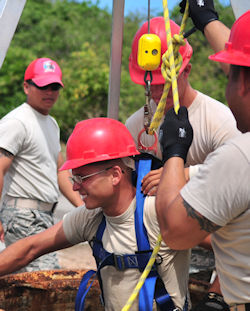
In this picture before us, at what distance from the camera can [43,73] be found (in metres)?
4.73

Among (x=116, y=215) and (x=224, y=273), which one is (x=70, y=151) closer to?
(x=116, y=215)

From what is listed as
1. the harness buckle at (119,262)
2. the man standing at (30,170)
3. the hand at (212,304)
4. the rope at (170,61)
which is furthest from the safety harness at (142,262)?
the man standing at (30,170)

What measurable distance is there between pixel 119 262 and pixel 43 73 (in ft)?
8.63

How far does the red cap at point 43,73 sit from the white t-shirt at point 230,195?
10.3 ft

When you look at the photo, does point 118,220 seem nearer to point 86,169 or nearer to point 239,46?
point 86,169

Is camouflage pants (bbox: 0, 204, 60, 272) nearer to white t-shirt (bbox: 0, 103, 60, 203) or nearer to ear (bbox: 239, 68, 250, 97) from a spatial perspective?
white t-shirt (bbox: 0, 103, 60, 203)

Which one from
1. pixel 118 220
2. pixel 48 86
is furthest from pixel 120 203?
pixel 48 86

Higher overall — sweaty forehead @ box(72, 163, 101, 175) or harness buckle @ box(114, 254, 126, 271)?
sweaty forehead @ box(72, 163, 101, 175)

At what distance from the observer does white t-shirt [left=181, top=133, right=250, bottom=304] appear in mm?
1637

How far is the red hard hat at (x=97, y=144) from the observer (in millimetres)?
2477

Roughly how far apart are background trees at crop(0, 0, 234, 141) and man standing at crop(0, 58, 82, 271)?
7698 millimetres

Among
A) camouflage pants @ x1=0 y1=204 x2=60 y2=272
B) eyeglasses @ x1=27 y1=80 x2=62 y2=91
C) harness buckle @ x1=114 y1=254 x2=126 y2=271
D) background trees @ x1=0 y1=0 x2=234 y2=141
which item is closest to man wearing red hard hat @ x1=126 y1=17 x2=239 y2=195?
harness buckle @ x1=114 y1=254 x2=126 y2=271

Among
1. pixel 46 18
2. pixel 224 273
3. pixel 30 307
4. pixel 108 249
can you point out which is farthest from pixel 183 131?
pixel 46 18

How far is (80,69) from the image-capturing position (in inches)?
639
